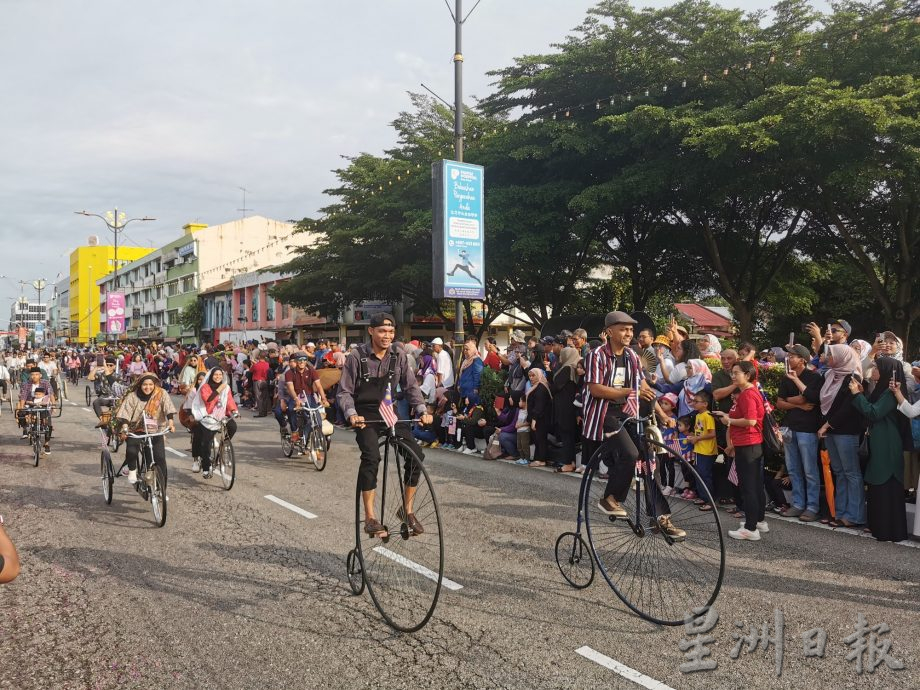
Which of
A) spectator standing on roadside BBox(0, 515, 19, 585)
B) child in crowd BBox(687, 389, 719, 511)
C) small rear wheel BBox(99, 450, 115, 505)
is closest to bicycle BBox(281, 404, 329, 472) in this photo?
small rear wheel BBox(99, 450, 115, 505)

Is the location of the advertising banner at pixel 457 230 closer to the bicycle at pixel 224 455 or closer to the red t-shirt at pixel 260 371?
the bicycle at pixel 224 455

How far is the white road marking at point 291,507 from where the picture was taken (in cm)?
838

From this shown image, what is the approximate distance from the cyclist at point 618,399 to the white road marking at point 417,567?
1.41 metres

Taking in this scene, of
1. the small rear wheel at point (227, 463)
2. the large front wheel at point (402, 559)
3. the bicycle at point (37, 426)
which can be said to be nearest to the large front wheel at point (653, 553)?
the large front wheel at point (402, 559)

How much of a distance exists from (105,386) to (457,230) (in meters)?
→ 10.2

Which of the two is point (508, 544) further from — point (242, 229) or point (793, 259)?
point (242, 229)

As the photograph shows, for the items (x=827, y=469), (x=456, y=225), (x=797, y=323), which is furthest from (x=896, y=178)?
(x=797, y=323)

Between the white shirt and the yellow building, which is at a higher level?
the yellow building

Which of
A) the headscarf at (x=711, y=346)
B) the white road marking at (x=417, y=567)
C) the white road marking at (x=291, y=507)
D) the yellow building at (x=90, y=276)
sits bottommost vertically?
the white road marking at (x=291, y=507)

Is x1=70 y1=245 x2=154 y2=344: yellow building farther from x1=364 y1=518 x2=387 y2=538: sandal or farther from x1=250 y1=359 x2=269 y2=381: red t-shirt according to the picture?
x1=364 y1=518 x2=387 y2=538: sandal

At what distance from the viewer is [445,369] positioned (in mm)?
15336

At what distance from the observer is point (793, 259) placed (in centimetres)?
2966

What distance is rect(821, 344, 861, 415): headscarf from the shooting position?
25.8ft

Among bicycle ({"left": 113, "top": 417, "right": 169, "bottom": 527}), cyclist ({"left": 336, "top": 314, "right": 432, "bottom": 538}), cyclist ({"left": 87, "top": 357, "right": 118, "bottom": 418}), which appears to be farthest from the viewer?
cyclist ({"left": 87, "top": 357, "right": 118, "bottom": 418})
